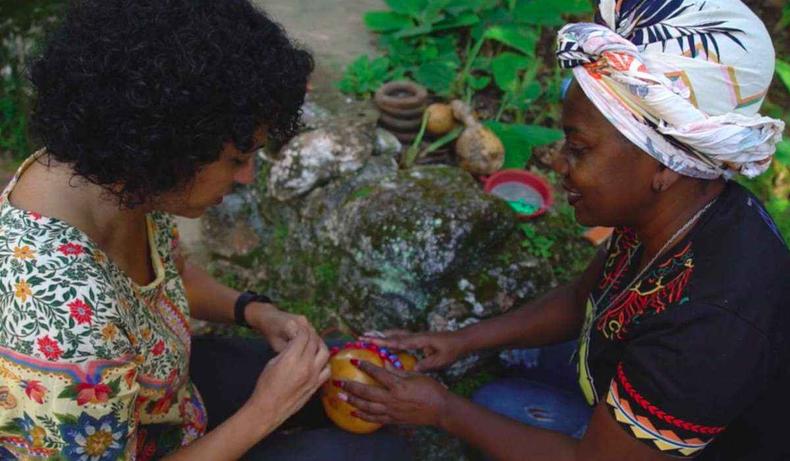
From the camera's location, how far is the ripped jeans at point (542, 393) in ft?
8.43

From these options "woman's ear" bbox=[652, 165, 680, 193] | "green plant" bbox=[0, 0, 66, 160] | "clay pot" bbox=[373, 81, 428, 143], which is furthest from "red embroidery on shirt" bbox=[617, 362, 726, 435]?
"green plant" bbox=[0, 0, 66, 160]

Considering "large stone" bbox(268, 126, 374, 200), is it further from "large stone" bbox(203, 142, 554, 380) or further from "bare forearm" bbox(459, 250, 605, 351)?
"bare forearm" bbox(459, 250, 605, 351)

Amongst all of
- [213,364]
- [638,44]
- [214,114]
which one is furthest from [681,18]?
[213,364]

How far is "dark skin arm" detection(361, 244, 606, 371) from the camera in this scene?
8.51ft

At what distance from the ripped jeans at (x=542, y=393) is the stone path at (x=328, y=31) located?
254cm

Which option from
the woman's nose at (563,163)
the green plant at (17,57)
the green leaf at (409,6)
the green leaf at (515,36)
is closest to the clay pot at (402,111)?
the green leaf at (515,36)

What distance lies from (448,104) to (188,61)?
3.25 meters

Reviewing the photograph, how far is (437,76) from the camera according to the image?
4.77 metres

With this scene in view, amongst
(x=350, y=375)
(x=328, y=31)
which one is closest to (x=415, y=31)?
(x=328, y=31)

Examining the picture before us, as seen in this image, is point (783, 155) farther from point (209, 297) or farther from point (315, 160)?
point (209, 297)

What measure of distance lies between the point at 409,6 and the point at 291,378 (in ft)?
13.0

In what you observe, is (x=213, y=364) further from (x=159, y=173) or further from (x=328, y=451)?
(x=159, y=173)

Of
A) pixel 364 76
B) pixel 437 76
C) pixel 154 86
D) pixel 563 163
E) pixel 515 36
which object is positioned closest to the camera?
pixel 154 86

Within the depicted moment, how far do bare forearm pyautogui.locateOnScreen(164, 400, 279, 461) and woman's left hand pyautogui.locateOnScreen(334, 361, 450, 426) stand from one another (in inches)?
14.8
